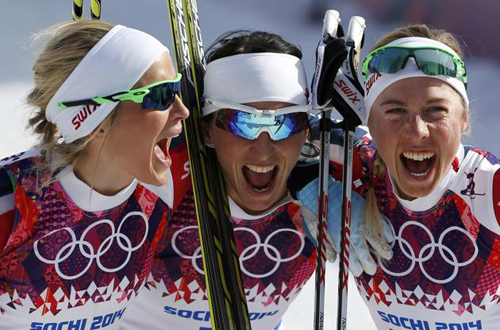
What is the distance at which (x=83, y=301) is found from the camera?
9.60 ft

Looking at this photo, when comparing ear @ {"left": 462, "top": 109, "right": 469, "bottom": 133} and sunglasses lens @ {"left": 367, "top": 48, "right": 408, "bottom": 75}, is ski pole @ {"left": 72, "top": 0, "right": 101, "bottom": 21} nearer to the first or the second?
sunglasses lens @ {"left": 367, "top": 48, "right": 408, "bottom": 75}

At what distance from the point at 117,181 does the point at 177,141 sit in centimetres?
44

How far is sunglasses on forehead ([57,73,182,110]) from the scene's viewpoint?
264 cm

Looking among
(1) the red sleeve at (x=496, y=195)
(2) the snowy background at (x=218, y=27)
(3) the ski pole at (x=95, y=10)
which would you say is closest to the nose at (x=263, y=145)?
(1) the red sleeve at (x=496, y=195)

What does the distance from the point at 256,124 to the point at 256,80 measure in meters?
0.19

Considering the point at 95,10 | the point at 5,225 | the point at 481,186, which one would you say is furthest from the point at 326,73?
the point at 95,10

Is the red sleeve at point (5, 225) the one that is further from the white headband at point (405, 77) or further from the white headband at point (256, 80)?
the white headband at point (405, 77)

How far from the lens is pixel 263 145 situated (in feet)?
10.0

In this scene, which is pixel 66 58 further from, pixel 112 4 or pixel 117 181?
pixel 112 4

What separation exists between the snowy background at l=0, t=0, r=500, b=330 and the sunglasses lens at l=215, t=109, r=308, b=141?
3346mm

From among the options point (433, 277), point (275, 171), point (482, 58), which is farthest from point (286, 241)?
point (482, 58)

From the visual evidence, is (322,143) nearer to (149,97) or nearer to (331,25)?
(331,25)

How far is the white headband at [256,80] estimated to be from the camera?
9.93 ft

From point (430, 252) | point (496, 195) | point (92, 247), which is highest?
point (496, 195)
